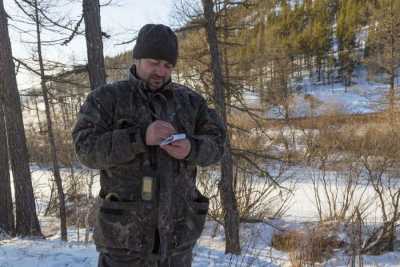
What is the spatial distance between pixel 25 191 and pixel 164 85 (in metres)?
7.40

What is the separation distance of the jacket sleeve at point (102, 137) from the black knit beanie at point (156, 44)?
28cm

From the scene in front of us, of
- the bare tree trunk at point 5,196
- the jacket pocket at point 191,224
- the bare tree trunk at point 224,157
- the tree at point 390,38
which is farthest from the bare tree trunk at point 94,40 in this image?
the tree at point 390,38

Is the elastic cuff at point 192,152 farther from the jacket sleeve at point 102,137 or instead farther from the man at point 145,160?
the jacket sleeve at point 102,137

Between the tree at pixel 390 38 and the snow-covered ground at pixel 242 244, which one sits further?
the tree at pixel 390 38

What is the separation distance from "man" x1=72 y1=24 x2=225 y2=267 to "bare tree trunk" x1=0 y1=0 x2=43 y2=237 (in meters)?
6.76

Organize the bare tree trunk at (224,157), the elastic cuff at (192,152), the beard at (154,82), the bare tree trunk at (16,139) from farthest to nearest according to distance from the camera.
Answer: the bare tree trunk at (224,157), the bare tree trunk at (16,139), the beard at (154,82), the elastic cuff at (192,152)

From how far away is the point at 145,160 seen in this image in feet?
6.15

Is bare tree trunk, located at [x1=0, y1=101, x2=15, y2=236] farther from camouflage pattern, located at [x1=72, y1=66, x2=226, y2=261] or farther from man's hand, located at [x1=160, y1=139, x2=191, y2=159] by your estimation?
man's hand, located at [x1=160, y1=139, x2=191, y2=159]

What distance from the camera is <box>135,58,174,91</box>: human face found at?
1953 mm

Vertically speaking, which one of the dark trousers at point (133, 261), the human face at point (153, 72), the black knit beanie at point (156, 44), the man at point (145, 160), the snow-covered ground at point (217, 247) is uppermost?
the black knit beanie at point (156, 44)

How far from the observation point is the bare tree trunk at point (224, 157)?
8820mm

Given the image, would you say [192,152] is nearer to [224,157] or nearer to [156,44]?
[156,44]

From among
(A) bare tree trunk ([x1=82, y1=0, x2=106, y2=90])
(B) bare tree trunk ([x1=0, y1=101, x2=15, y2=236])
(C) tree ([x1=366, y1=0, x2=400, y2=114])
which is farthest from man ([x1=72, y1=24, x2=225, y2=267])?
(C) tree ([x1=366, y1=0, x2=400, y2=114])

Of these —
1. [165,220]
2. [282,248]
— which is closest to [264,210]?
[282,248]
